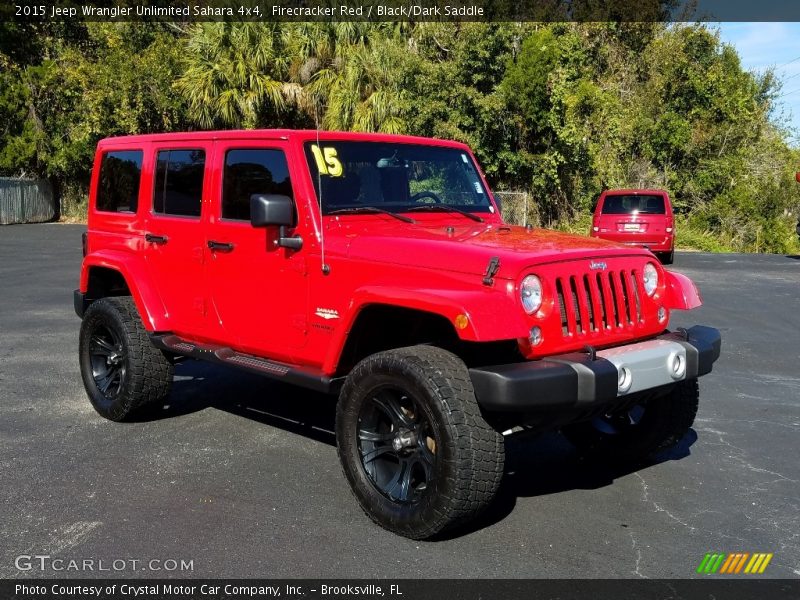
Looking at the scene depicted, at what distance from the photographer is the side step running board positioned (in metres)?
4.51

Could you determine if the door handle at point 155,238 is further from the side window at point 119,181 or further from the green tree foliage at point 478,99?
the green tree foliage at point 478,99

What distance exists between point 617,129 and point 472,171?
70.8 feet

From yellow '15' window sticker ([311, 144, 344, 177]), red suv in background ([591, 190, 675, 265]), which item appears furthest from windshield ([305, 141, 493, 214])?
red suv in background ([591, 190, 675, 265])

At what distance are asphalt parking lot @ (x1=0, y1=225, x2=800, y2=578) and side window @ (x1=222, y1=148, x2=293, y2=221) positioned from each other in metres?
1.59

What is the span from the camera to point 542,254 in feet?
13.2

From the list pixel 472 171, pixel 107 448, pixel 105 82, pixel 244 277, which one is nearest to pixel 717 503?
pixel 472 171

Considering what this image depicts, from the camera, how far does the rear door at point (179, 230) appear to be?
542 cm

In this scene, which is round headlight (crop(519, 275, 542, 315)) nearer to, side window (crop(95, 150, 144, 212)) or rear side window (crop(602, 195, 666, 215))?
side window (crop(95, 150, 144, 212))

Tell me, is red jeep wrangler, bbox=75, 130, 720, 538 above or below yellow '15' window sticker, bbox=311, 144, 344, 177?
below

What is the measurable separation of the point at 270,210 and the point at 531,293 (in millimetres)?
1525

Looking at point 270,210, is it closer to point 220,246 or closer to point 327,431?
point 220,246

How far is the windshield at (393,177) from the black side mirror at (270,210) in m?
0.25

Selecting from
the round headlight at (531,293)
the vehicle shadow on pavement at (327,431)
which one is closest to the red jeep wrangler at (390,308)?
the round headlight at (531,293)

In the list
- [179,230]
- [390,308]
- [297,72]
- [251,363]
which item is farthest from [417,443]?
[297,72]
